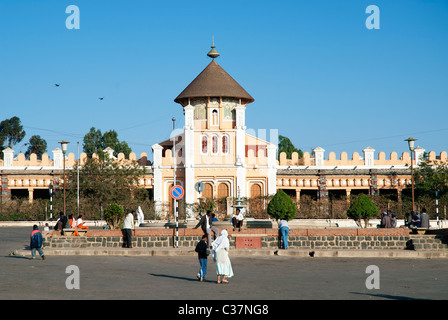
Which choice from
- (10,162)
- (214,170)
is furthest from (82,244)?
(10,162)

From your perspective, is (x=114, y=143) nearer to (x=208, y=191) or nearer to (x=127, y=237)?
(x=208, y=191)

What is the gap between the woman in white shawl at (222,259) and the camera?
46.7 ft

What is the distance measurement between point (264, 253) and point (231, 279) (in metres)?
6.55

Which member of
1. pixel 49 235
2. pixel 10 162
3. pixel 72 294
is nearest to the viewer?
pixel 72 294

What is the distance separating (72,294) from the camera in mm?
12336

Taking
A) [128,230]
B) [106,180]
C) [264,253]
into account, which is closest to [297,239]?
[264,253]

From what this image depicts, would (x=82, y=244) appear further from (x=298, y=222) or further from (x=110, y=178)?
(x=110, y=178)

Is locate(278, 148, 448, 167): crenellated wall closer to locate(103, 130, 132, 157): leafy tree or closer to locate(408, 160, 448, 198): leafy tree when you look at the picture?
locate(408, 160, 448, 198): leafy tree

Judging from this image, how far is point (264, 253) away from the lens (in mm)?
21453

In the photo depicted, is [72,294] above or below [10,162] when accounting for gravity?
below

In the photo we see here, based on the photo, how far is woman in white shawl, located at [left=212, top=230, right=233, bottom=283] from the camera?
14234mm

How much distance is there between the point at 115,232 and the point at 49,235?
2.27 metres

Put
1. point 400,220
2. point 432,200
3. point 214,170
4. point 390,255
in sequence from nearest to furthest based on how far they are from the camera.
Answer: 1. point 390,255
2. point 400,220
3. point 432,200
4. point 214,170
